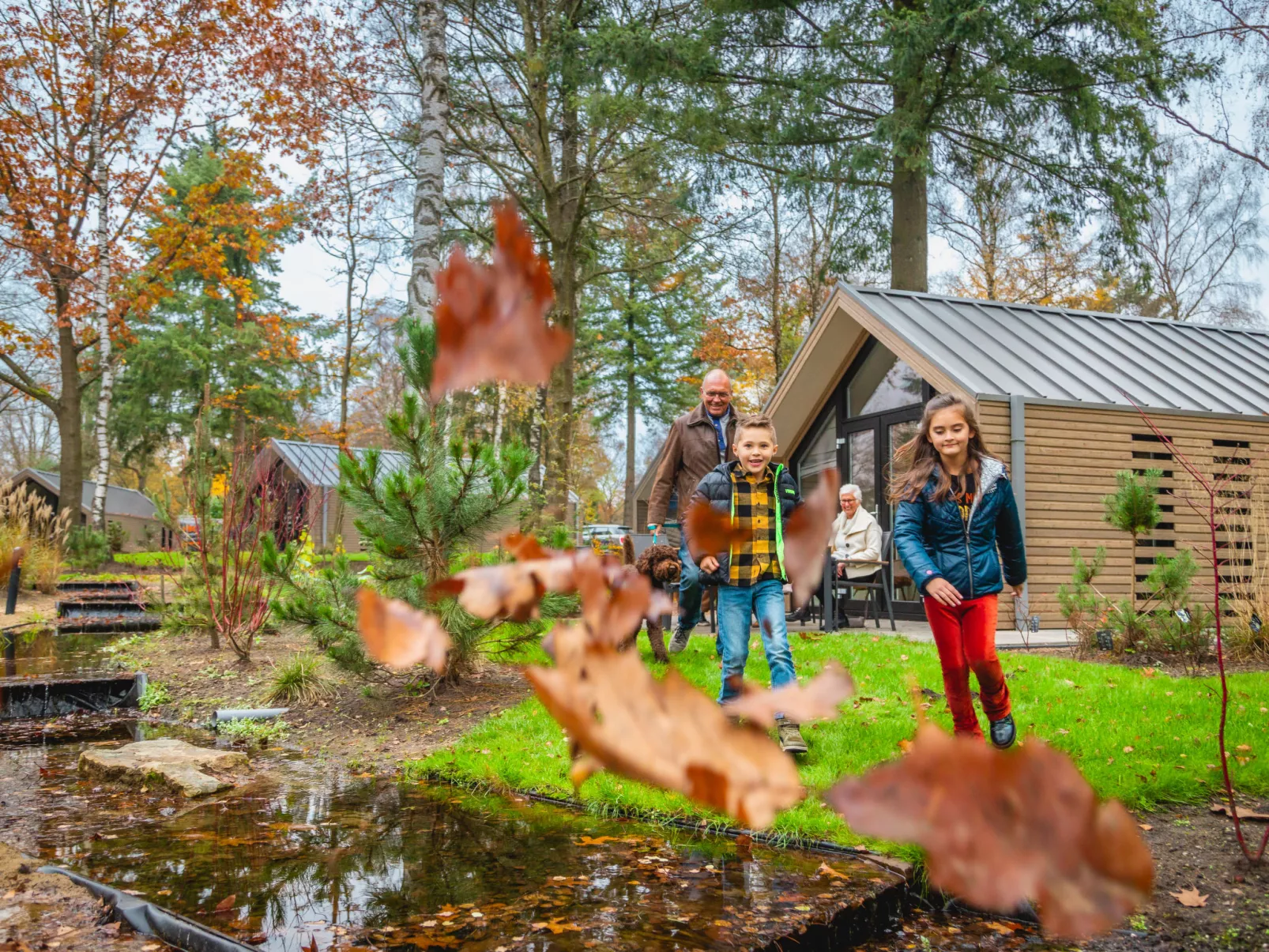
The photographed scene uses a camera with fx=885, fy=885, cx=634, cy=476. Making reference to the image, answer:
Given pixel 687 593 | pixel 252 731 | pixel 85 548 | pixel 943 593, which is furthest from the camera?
pixel 85 548

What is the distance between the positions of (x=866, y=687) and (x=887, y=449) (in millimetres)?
6113

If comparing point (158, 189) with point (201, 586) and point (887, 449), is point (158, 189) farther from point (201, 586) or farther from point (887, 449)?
point (887, 449)

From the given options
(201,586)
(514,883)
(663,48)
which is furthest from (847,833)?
(663,48)

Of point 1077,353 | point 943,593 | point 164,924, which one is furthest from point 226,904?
point 1077,353

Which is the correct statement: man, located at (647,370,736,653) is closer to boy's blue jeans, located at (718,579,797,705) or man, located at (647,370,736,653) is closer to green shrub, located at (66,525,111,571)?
boy's blue jeans, located at (718,579,797,705)

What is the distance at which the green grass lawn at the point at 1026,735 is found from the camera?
3830 mm

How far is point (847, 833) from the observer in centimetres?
344

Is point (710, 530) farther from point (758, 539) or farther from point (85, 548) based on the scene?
point (85, 548)

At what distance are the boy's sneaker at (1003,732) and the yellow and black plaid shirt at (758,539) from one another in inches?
43.1

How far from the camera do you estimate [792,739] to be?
4191mm

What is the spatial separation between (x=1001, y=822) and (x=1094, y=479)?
10.1 m

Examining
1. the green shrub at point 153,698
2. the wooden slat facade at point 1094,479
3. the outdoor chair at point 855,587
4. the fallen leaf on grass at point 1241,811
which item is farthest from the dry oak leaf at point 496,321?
the wooden slat facade at point 1094,479

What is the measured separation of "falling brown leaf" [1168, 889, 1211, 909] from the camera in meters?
2.84

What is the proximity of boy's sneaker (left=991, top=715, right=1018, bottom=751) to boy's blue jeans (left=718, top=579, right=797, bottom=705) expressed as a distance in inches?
35.3
